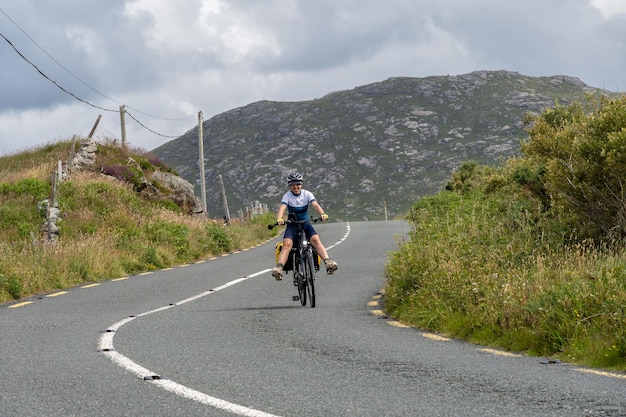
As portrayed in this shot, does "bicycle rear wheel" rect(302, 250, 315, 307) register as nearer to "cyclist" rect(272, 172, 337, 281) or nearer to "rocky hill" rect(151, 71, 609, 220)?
"cyclist" rect(272, 172, 337, 281)

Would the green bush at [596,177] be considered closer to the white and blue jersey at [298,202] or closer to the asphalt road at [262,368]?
the asphalt road at [262,368]

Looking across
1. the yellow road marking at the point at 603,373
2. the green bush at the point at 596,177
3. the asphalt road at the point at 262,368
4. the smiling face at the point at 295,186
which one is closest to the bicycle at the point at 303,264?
Answer: the asphalt road at the point at 262,368

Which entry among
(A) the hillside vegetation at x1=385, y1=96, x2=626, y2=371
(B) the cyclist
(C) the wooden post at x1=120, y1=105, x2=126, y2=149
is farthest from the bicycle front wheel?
(C) the wooden post at x1=120, y1=105, x2=126, y2=149

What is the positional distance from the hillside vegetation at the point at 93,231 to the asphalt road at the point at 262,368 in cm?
410

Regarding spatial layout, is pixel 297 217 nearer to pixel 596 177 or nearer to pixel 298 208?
pixel 298 208

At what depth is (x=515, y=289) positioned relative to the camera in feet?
30.8

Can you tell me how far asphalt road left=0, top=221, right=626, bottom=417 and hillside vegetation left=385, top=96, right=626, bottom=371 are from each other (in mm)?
475

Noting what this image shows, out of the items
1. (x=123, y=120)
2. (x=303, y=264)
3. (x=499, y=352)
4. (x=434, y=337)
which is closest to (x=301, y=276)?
(x=303, y=264)

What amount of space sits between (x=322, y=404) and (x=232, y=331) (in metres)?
4.43

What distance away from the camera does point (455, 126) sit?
17962 centimetres

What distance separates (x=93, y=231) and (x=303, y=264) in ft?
42.2

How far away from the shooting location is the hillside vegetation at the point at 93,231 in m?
17.5

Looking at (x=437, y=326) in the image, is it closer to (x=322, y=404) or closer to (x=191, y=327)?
(x=191, y=327)

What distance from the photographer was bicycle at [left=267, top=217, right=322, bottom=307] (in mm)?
12511
